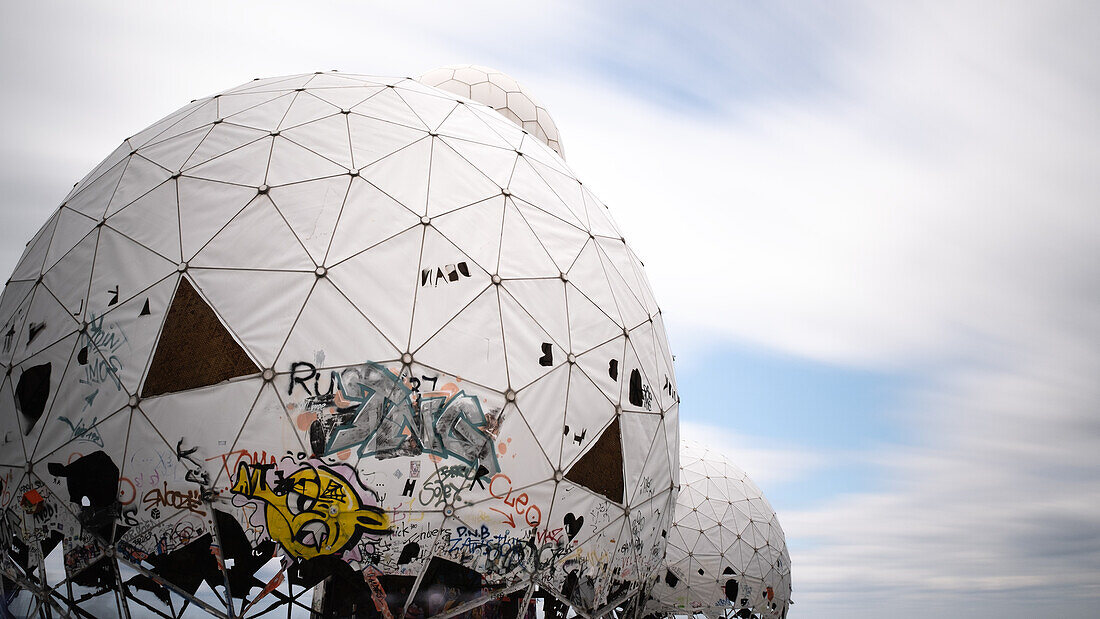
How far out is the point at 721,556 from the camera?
989 inches

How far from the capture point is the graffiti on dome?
8219mm

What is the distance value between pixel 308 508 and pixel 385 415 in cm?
124

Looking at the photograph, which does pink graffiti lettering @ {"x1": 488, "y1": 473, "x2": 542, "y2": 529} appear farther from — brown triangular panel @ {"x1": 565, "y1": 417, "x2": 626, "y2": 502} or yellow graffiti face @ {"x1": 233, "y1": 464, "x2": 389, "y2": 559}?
yellow graffiti face @ {"x1": 233, "y1": 464, "x2": 389, "y2": 559}

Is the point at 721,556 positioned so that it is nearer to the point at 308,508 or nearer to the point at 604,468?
the point at 604,468

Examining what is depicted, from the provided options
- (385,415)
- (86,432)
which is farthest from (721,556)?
(86,432)

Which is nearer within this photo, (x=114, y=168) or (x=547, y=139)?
(x=114, y=168)

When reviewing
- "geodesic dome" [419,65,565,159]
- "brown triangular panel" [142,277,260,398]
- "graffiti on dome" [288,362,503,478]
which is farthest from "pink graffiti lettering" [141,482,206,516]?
"geodesic dome" [419,65,565,159]

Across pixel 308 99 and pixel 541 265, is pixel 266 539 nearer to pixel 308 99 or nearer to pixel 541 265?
pixel 541 265

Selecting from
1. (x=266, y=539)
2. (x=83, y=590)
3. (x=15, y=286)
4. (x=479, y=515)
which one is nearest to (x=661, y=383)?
(x=479, y=515)

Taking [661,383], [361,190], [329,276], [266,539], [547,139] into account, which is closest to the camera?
[266,539]

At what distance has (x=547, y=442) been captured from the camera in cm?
916

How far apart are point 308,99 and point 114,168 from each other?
2869mm

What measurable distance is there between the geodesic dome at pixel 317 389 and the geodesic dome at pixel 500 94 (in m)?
7.98

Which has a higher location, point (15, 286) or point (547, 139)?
point (547, 139)
